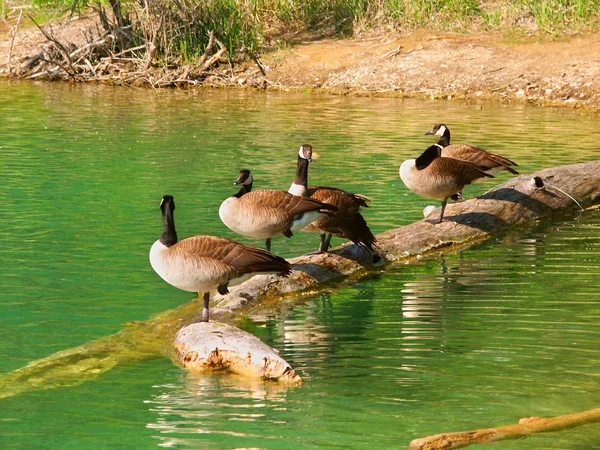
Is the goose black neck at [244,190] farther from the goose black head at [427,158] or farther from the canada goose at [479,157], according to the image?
the canada goose at [479,157]

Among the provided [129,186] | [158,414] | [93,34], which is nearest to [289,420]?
[158,414]

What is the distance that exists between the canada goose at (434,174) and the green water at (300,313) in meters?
0.96

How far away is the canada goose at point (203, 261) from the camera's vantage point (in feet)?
32.0

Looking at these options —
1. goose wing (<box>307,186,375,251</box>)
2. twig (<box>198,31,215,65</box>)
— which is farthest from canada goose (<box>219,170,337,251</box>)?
twig (<box>198,31,215,65</box>)

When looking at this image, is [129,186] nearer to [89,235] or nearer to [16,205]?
[16,205]

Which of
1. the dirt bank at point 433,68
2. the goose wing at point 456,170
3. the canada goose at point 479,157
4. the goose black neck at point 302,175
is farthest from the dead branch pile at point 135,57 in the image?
the goose black neck at point 302,175

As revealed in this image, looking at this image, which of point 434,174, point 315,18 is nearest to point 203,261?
point 434,174

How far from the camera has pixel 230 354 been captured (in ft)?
30.2

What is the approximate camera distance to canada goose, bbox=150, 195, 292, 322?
9.74 meters

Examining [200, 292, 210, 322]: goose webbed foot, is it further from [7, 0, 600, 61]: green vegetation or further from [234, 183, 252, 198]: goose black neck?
[7, 0, 600, 61]: green vegetation

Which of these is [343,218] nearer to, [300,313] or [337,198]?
[337,198]

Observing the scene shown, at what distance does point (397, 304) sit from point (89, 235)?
5346mm

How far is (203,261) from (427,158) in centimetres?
493

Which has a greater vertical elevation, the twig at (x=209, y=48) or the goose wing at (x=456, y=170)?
the twig at (x=209, y=48)
